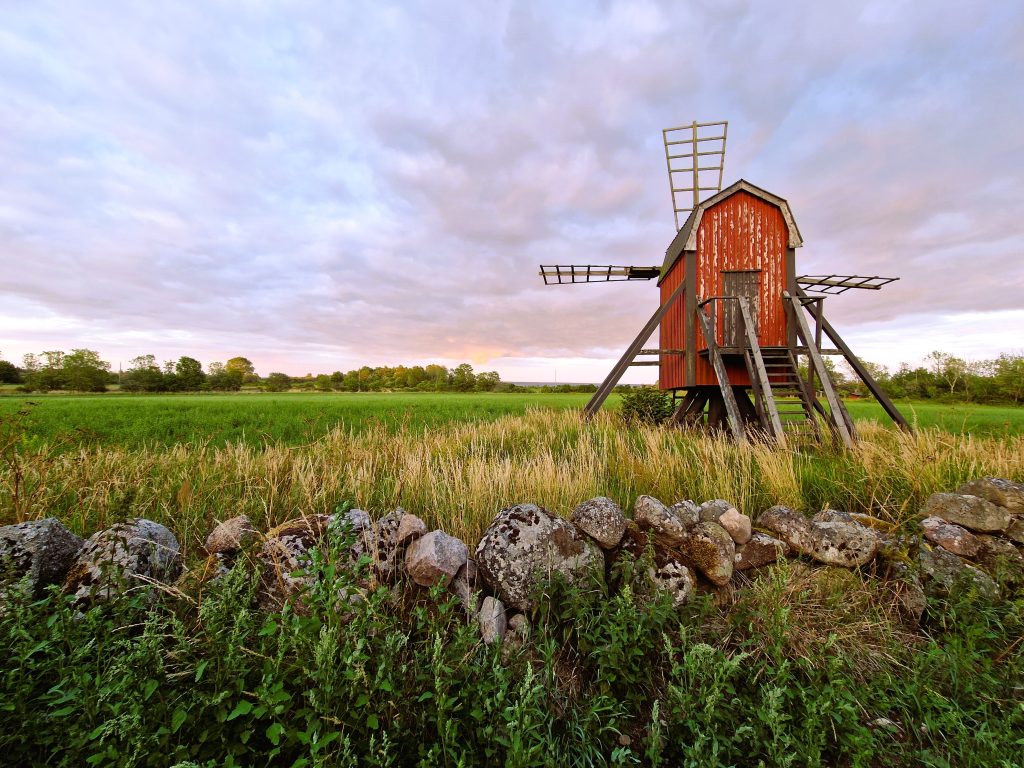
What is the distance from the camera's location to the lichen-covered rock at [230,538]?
10.5 ft

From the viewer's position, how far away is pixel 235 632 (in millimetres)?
2164

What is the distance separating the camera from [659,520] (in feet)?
11.6

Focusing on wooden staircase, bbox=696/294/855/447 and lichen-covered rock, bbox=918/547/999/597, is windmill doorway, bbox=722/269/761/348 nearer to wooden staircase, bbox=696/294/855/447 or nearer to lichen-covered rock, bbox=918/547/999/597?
wooden staircase, bbox=696/294/855/447

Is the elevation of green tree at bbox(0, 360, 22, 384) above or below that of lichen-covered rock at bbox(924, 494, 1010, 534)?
above

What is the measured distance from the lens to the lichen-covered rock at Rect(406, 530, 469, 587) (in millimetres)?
3020

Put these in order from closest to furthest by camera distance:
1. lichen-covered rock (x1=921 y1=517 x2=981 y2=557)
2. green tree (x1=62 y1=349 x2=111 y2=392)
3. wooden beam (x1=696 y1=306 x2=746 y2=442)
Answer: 1. lichen-covered rock (x1=921 y1=517 x2=981 y2=557)
2. wooden beam (x1=696 y1=306 x2=746 y2=442)
3. green tree (x1=62 y1=349 x2=111 y2=392)

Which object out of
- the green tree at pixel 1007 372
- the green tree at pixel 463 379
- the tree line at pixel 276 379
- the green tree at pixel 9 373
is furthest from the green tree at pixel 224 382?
the green tree at pixel 1007 372

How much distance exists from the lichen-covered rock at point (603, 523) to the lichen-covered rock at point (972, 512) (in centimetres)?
358

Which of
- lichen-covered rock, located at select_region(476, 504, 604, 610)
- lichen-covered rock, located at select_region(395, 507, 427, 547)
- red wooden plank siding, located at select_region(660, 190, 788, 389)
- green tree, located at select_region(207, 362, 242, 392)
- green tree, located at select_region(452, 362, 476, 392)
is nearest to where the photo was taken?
lichen-covered rock, located at select_region(476, 504, 604, 610)

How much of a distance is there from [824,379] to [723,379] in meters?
1.98

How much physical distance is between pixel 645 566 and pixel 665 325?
11.7m

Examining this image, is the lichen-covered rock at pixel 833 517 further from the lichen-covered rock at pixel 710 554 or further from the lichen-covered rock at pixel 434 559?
the lichen-covered rock at pixel 434 559

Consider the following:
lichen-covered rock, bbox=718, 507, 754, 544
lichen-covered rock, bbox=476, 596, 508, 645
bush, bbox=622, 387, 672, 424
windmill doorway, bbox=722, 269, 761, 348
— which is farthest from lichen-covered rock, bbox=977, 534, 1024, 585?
bush, bbox=622, 387, 672, 424

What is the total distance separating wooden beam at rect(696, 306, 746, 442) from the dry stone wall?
4252 millimetres
